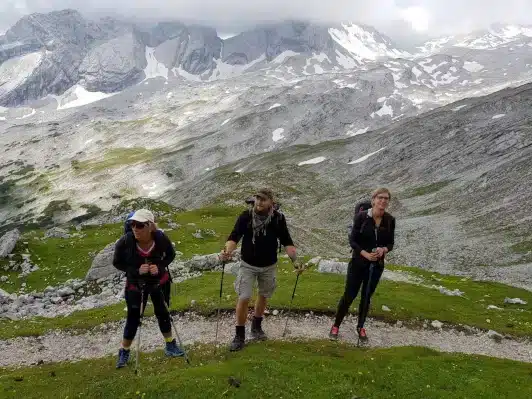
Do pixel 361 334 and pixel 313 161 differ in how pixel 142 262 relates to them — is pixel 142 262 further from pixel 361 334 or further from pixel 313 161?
pixel 313 161

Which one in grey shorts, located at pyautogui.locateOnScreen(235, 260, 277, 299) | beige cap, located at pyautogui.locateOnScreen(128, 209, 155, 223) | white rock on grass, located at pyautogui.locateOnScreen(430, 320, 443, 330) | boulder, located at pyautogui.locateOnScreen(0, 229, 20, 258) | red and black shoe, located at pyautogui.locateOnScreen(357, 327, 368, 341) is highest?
beige cap, located at pyautogui.locateOnScreen(128, 209, 155, 223)

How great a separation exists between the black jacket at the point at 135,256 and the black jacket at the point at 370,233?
22.3 feet

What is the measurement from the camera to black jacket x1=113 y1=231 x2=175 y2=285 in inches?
566

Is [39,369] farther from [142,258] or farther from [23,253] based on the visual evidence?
[23,253]

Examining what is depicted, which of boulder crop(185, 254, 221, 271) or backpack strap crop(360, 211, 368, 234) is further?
boulder crop(185, 254, 221, 271)

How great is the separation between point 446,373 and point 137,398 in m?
10.3

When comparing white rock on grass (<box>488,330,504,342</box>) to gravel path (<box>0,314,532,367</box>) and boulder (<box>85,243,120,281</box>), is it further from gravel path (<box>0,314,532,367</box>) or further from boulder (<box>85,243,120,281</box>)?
boulder (<box>85,243,120,281</box>)

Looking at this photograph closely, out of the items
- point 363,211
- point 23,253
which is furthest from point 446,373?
point 23,253

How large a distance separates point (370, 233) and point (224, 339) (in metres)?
8.99

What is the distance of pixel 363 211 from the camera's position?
55.2 ft

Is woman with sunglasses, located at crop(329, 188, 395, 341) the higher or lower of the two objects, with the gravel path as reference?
higher

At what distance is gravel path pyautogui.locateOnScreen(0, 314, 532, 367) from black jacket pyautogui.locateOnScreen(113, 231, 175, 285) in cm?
683

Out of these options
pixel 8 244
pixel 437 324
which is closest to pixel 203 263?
pixel 437 324

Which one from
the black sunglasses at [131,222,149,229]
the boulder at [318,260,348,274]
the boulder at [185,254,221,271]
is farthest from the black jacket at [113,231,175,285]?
the boulder at [318,260,348,274]
